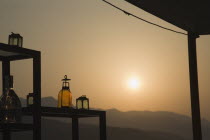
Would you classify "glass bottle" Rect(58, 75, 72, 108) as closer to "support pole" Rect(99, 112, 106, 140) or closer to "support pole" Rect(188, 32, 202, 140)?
"support pole" Rect(99, 112, 106, 140)

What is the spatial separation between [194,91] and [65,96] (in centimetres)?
167

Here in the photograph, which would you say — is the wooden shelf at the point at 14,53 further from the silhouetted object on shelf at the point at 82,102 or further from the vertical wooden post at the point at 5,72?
the silhouetted object on shelf at the point at 82,102

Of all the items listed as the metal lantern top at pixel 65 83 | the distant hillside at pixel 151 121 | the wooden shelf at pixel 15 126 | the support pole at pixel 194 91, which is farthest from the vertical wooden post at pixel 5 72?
the distant hillside at pixel 151 121

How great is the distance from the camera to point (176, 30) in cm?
482

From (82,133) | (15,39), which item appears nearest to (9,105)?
(15,39)

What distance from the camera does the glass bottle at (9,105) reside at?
2701mm

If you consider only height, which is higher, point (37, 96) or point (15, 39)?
point (15, 39)

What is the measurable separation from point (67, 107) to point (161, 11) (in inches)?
43.6

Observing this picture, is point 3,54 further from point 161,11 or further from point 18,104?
point 161,11

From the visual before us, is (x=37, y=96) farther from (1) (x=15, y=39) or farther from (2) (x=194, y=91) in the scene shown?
(2) (x=194, y=91)

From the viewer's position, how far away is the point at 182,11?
13.3 ft

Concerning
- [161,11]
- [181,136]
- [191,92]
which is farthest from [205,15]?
[181,136]

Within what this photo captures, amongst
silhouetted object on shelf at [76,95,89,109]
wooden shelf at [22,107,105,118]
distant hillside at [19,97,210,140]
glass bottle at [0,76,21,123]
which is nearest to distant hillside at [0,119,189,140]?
distant hillside at [19,97,210,140]

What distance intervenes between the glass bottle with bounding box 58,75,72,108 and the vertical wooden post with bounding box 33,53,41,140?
85 cm
